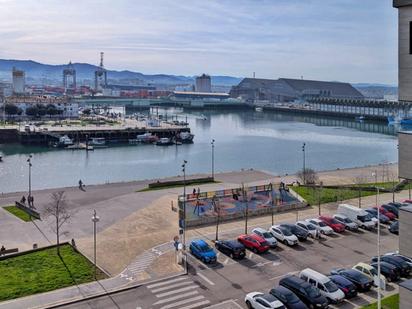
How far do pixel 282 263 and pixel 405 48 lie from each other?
9715 mm

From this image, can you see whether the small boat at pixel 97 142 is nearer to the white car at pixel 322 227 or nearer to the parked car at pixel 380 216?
the parked car at pixel 380 216

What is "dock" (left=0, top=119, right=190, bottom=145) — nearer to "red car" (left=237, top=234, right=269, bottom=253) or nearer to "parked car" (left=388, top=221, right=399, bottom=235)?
"red car" (left=237, top=234, right=269, bottom=253)

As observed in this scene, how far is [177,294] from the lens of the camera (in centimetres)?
1333

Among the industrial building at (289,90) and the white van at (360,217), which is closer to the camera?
the white van at (360,217)

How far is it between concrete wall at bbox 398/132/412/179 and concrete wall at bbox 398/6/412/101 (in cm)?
63

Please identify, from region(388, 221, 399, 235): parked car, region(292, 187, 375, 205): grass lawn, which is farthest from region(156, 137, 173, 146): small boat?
region(388, 221, 399, 235): parked car

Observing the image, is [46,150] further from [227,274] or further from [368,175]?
[227,274]

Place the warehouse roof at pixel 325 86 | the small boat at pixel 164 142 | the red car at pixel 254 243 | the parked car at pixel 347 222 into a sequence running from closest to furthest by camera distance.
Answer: the red car at pixel 254 243
the parked car at pixel 347 222
the small boat at pixel 164 142
the warehouse roof at pixel 325 86

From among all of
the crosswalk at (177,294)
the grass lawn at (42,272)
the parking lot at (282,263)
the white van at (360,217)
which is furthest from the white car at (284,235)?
the grass lawn at (42,272)

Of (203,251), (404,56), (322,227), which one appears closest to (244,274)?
(203,251)

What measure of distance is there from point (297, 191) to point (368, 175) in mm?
9305

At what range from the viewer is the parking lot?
1359 centimetres

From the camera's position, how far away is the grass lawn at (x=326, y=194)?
24.7m

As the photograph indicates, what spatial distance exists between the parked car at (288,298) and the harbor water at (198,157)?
93.0 feet
